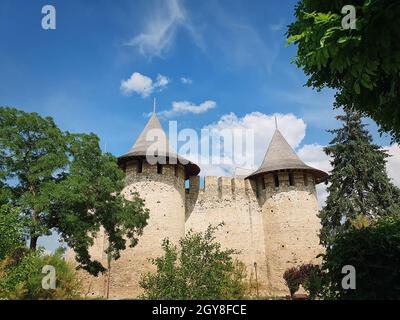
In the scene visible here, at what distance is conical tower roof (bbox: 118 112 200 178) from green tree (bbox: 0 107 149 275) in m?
5.50

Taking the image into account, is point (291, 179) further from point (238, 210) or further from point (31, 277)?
point (31, 277)

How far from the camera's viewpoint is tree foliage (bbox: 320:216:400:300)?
5809 millimetres

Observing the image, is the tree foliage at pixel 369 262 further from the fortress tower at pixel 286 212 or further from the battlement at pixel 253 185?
the battlement at pixel 253 185

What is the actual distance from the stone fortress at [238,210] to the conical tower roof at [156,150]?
6 cm

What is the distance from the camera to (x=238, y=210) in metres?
22.0

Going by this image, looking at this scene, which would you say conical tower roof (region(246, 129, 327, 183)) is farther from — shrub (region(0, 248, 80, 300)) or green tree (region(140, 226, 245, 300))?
shrub (region(0, 248, 80, 300))

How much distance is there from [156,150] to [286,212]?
28.7 feet

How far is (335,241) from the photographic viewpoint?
22.5ft

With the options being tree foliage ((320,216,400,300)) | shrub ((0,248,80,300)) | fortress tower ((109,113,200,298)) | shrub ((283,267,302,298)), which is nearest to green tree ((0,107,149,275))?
shrub ((0,248,80,300))

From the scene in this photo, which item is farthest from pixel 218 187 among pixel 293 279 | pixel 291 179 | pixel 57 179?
pixel 57 179

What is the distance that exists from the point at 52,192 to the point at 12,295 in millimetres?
3737

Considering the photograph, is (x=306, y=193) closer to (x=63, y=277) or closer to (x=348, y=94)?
(x=63, y=277)

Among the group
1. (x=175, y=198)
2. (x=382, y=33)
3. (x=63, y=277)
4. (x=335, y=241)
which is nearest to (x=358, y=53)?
(x=382, y=33)

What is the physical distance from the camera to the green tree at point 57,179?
11.7 meters
